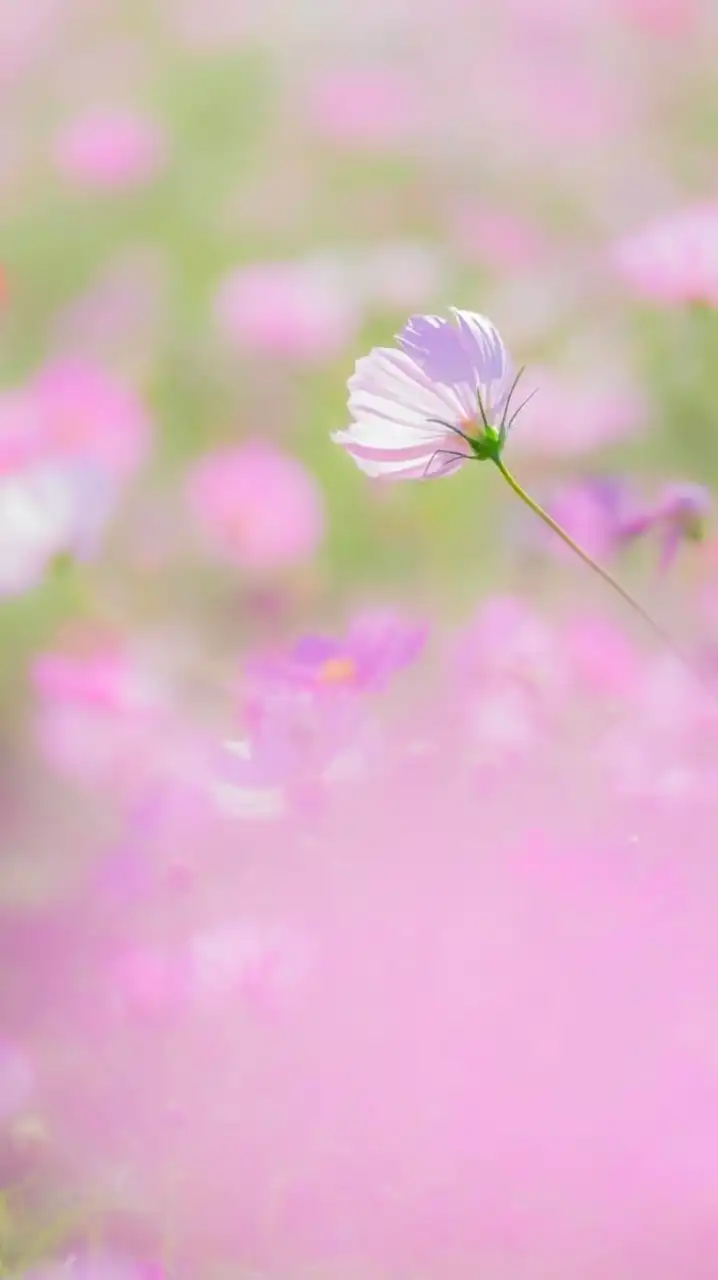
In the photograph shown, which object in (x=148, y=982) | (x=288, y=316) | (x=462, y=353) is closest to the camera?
(x=462, y=353)

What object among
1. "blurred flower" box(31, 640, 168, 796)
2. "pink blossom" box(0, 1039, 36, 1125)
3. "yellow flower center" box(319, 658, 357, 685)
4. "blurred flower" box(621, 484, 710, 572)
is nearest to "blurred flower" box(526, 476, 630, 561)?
"blurred flower" box(621, 484, 710, 572)

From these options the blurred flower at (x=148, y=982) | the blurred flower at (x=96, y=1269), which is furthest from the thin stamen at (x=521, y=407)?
the blurred flower at (x=96, y=1269)

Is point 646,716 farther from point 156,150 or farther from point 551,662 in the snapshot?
point 156,150

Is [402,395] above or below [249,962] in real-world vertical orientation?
above

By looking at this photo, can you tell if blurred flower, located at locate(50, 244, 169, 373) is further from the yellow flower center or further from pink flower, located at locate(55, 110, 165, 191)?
the yellow flower center

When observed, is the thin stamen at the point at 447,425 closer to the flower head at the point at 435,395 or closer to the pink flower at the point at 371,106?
the flower head at the point at 435,395

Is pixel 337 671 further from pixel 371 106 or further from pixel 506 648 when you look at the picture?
pixel 371 106

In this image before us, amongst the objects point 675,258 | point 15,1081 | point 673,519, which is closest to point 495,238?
point 675,258
